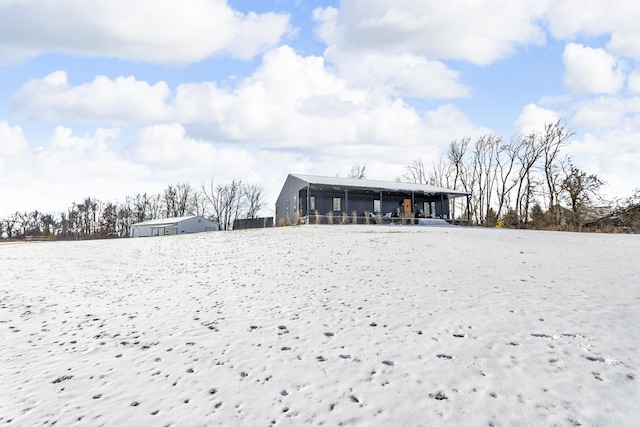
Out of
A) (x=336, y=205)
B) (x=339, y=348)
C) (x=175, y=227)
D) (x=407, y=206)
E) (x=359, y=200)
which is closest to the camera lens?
(x=339, y=348)

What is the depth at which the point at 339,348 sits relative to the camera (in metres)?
4.83

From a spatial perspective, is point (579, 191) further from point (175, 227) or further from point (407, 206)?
point (175, 227)

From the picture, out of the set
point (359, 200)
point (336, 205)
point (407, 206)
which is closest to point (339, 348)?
point (336, 205)

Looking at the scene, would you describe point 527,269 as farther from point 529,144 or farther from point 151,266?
point 529,144

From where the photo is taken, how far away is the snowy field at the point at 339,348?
347 centimetres

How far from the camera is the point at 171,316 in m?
6.91

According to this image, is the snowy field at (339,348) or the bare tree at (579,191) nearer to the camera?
the snowy field at (339,348)

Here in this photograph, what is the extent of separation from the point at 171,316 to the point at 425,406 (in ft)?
17.5

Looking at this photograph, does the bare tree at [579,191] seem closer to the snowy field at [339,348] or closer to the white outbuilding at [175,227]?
the snowy field at [339,348]

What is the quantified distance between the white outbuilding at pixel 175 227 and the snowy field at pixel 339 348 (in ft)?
121

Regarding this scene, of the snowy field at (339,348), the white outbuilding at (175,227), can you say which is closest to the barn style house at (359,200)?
the snowy field at (339,348)

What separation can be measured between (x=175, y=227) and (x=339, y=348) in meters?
45.0

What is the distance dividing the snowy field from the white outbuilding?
3695 centimetres

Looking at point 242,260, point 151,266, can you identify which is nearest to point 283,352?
point 242,260
